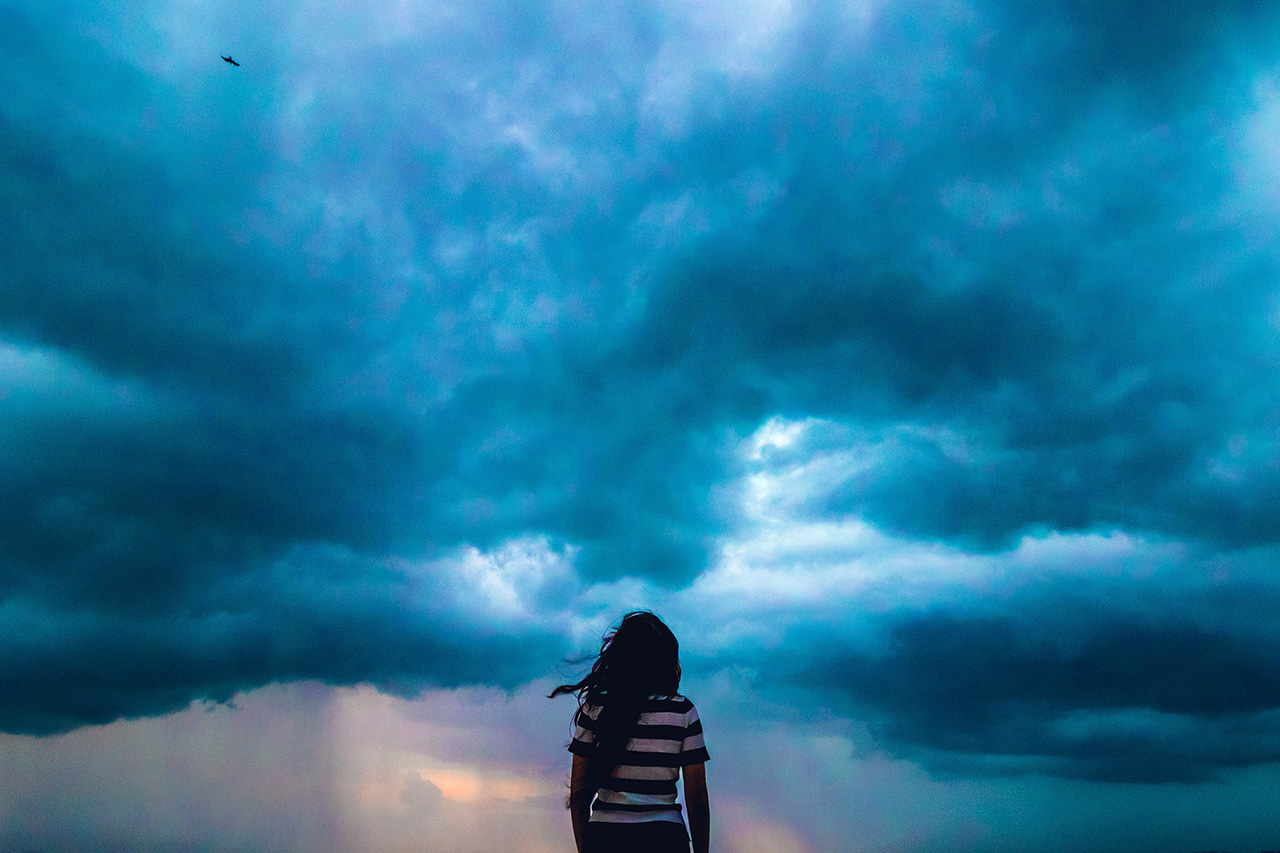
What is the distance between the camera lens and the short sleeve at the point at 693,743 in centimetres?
988

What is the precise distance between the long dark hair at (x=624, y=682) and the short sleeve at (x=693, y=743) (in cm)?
33

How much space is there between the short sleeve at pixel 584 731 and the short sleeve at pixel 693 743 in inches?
37.3

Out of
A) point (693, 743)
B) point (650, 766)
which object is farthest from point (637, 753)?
point (693, 743)

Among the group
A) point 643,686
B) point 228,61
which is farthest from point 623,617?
point 228,61

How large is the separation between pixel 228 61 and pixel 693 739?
33979 millimetres

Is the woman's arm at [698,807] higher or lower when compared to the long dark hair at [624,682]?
lower

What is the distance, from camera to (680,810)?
9.86 m

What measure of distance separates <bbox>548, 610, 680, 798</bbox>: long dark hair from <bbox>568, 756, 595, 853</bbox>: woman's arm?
0.06 metres

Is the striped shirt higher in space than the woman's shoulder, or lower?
lower

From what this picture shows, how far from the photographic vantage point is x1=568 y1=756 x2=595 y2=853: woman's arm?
10.0 metres

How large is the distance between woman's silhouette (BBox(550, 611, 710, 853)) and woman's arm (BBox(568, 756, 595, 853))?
11 millimetres

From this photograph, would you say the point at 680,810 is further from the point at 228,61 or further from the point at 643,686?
the point at 228,61

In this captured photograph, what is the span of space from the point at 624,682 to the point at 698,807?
1619 millimetres

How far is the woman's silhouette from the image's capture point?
961 cm
